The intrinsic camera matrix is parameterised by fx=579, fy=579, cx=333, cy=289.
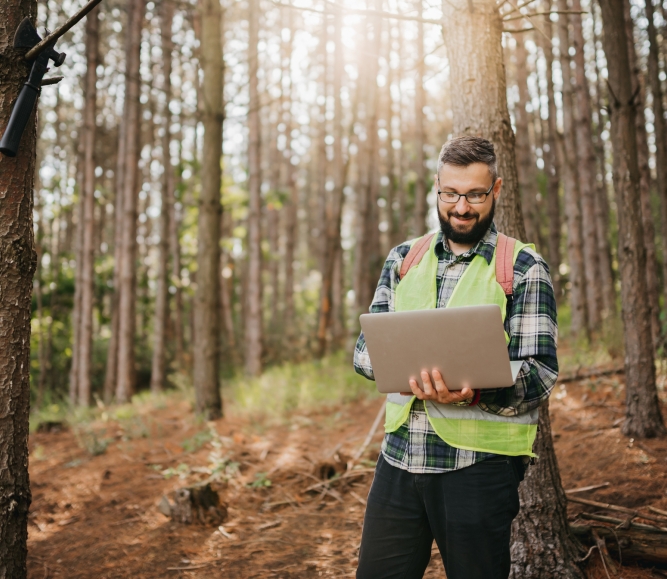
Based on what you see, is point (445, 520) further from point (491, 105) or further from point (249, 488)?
point (249, 488)

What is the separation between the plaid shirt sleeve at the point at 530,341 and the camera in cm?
209

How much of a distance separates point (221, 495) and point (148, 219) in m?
18.8

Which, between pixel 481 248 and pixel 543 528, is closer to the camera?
pixel 481 248

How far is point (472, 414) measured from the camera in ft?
7.07

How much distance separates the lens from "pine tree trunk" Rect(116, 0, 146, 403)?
11539 millimetres

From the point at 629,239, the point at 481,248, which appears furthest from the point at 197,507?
the point at 629,239

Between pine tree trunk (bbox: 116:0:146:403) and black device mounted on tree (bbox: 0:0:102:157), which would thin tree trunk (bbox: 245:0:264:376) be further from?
black device mounted on tree (bbox: 0:0:102:157)

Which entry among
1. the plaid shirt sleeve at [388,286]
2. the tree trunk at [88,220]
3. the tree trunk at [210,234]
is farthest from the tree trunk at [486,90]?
the tree trunk at [88,220]

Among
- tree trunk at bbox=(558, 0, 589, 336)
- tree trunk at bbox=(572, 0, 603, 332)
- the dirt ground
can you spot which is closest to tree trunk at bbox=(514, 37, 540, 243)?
tree trunk at bbox=(558, 0, 589, 336)

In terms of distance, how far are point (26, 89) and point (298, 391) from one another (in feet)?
24.3

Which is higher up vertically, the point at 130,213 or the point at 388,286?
the point at 130,213

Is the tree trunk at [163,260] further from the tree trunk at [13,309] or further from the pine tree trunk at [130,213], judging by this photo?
the tree trunk at [13,309]

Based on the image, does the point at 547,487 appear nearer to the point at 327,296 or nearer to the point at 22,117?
the point at 22,117

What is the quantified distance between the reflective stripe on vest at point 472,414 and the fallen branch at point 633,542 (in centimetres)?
188
